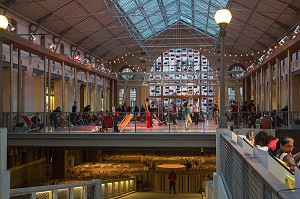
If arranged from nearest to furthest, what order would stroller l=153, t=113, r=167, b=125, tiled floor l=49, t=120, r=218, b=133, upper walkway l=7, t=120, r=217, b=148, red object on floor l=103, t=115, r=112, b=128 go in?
upper walkway l=7, t=120, r=217, b=148 < tiled floor l=49, t=120, r=218, b=133 < red object on floor l=103, t=115, r=112, b=128 < stroller l=153, t=113, r=167, b=125

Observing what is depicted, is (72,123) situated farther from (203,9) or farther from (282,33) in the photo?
(203,9)

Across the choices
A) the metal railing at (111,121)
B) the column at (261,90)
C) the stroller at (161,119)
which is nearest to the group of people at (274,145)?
the metal railing at (111,121)

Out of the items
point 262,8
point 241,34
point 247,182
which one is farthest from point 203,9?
point 247,182

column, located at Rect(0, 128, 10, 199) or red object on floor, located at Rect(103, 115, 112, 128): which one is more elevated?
red object on floor, located at Rect(103, 115, 112, 128)

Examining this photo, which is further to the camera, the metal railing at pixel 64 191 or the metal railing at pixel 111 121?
the metal railing at pixel 111 121

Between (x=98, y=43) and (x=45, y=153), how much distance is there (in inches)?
697

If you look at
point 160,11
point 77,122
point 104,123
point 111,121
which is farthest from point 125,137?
point 160,11

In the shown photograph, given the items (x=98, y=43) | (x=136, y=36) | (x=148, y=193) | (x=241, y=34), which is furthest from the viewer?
(x=136, y=36)

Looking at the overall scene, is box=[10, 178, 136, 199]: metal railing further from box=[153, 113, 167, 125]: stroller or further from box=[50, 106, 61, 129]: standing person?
box=[153, 113, 167, 125]: stroller

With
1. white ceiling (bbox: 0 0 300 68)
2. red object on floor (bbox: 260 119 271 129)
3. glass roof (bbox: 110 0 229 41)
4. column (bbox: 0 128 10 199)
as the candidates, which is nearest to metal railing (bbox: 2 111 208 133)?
red object on floor (bbox: 260 119 271 129)

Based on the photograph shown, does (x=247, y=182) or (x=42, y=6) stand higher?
(x=42, y=6)

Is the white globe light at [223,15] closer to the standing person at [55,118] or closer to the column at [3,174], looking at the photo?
the column at [3,174]

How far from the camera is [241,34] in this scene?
1684 inches

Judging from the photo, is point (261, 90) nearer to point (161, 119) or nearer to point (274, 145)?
point (161, 119)
